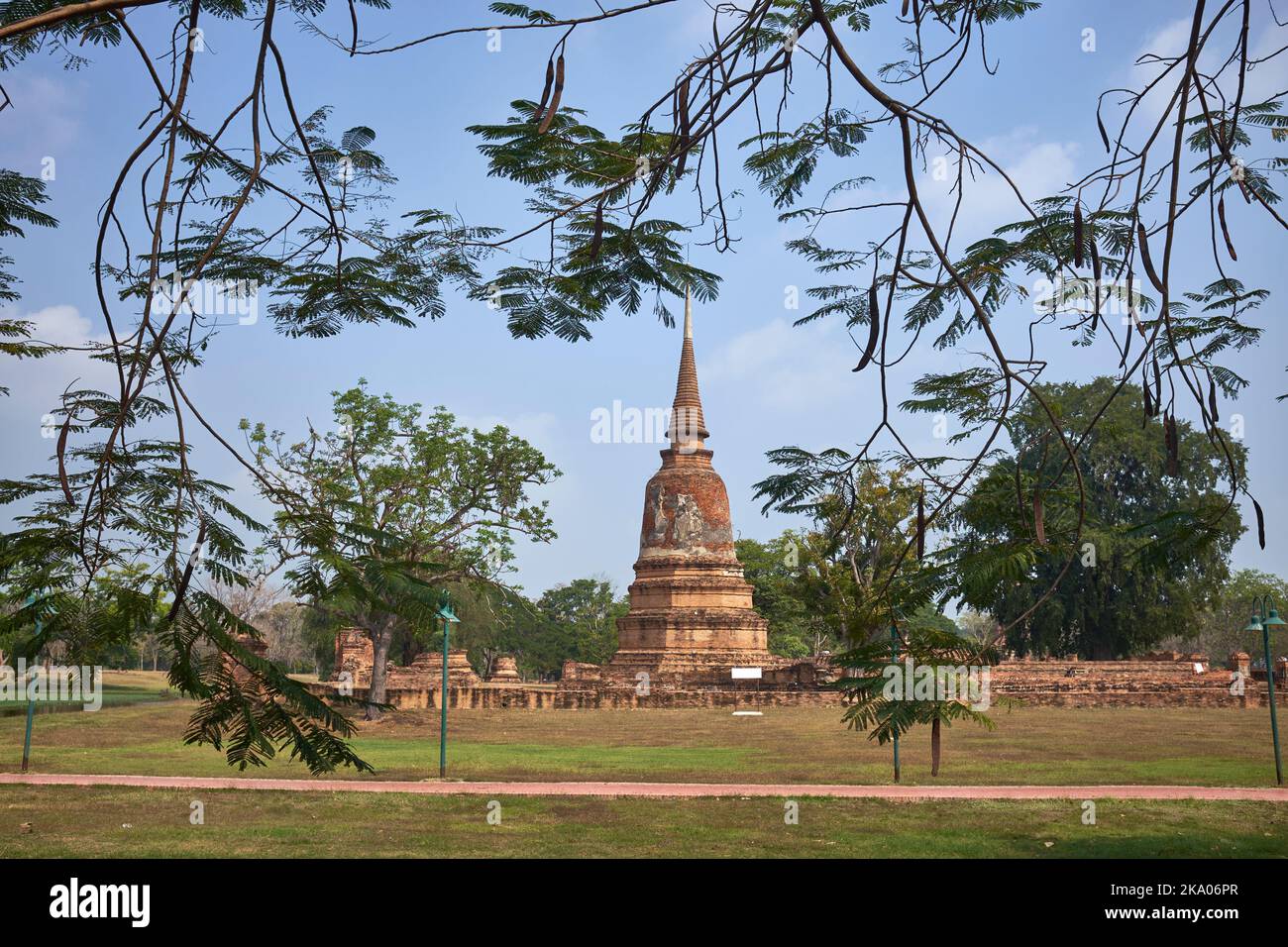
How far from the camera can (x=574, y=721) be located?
80.9 ft

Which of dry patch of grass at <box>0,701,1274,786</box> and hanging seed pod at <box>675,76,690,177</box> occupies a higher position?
hanging seed pod at <box>675,76,690,177</box>

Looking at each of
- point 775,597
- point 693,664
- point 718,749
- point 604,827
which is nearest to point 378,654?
point 718,749

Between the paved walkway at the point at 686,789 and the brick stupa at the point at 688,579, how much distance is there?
1956cm

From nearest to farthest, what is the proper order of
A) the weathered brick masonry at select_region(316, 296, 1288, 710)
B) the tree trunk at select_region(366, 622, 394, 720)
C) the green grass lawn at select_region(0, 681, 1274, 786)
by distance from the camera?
the green grass lawn at select_region(0, 681, 1274, 786) → the tree trunk at select_region(366, 622, 394, 720) → the weathered brick masonry at select_region(316, 296, 1288, 710)

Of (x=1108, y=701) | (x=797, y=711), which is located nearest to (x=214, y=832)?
(x=797, y=711)

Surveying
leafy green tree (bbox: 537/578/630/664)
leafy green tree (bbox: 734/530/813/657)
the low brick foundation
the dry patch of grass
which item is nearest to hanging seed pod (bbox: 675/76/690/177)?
the dry patch of grass

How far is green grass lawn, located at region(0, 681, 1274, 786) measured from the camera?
14.1 m

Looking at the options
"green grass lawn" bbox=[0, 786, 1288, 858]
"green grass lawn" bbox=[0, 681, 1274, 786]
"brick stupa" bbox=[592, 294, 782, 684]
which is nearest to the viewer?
"green grass lawn" bbox=[0, 786, 1288, 858]

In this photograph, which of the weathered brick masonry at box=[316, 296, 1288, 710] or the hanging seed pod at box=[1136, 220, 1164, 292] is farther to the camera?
the weathered brick masonry at box=[316, 296, 1288, 710]

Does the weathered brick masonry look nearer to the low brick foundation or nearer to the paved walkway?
the low brick foundation

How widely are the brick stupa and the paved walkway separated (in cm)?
1956

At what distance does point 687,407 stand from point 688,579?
599 cm

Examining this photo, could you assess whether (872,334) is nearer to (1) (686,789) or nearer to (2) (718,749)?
(1) (686,789)
